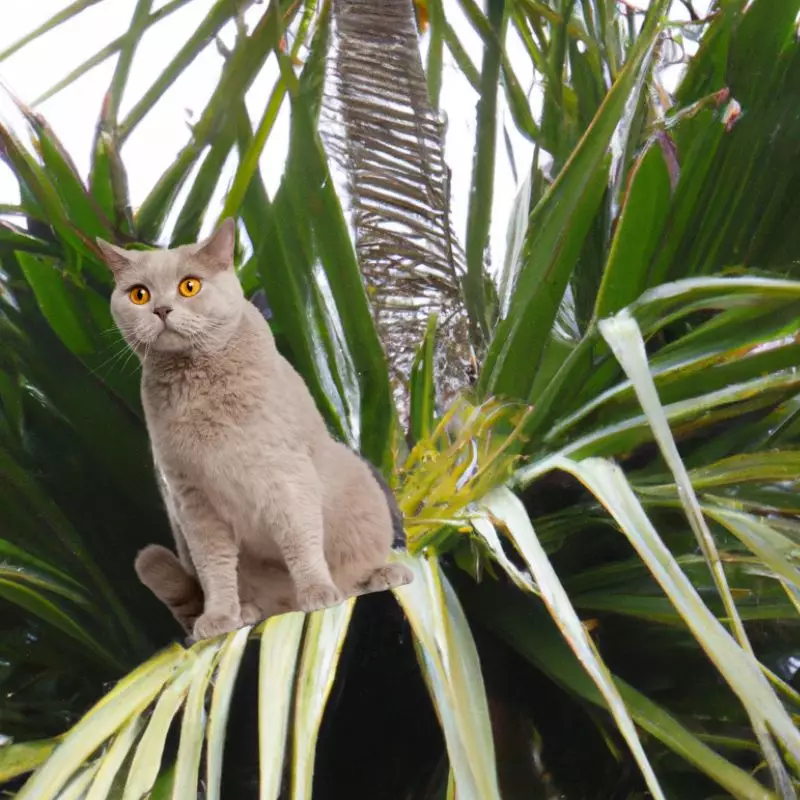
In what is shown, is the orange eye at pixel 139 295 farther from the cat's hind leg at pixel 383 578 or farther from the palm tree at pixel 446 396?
the cat's hind leg at pixel 383 578

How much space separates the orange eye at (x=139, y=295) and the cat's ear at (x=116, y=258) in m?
0.02

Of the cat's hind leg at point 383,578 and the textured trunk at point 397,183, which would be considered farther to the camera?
the textured trunk at point 397,183

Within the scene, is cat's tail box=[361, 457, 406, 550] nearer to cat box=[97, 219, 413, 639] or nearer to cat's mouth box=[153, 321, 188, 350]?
cat box=[97, 219, 413, 639]

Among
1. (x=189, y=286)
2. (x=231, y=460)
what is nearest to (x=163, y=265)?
(x=189, y=286)

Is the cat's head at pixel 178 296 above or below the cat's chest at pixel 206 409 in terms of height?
above

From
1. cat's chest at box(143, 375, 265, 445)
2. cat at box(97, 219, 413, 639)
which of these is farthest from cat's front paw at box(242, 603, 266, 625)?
cat's chest at box(143, 375, 265, 445)

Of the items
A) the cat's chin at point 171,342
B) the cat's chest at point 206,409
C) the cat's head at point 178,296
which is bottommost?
the cat's chest at point 206,409

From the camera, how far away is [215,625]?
0.58m

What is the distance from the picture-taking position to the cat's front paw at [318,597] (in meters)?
0.56

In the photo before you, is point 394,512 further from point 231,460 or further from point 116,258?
point 116,258

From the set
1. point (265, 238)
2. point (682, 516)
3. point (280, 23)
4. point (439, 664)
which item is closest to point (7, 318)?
point (265, 238)

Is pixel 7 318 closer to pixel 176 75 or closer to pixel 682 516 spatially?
pixel 176 75

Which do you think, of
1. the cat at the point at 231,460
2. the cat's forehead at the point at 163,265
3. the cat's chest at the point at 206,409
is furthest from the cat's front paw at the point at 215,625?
the cat's forehead at the point at 163,265

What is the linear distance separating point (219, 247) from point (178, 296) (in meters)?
0.05
